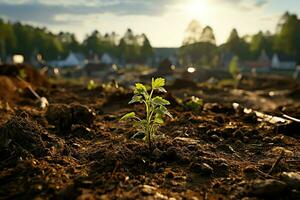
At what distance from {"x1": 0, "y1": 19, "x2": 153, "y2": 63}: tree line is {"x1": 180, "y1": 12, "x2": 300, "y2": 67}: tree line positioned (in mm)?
15550

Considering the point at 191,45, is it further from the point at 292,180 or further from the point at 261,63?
the point at 292,180

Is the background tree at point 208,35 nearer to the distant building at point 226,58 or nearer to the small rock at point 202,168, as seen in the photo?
the distant building at point 226,58

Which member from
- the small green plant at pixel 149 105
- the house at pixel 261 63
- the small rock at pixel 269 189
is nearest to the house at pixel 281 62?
the house at pixel 261 63

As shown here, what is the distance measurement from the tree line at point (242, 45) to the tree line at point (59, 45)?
51.0 feet

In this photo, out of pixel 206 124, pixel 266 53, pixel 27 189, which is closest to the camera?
pixel 27 189

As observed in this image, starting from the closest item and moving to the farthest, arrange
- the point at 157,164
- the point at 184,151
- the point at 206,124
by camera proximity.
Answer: the point at 157,164 < the point at 184,151 < the point at 206,124

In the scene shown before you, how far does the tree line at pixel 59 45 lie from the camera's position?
256ft

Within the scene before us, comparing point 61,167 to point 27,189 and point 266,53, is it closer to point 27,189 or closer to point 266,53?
point 27,189

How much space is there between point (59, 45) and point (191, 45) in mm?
34053

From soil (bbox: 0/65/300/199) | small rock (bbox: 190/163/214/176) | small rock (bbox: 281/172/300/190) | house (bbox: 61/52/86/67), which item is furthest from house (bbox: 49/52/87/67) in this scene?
small rock (bbox: 281/172/300/190)

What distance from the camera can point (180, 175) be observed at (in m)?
3.91

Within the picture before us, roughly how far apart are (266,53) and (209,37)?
17338 mm

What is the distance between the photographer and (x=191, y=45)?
80750 millimetres

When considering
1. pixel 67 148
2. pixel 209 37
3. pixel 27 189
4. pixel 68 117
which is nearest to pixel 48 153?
pixel 67 148
